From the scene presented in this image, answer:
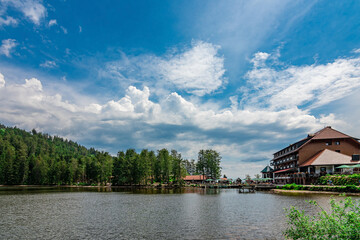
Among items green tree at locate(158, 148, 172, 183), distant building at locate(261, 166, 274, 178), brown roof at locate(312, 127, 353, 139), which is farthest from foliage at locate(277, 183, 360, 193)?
green tree at locate(158, 148, 172, 183)

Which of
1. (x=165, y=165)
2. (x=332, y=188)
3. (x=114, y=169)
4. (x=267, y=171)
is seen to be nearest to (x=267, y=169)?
(x=267, y=171)

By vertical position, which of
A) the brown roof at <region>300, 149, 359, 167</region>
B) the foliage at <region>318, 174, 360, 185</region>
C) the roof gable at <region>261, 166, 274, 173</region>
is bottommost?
the foliage at <region>318, 174, 360, 185</region>

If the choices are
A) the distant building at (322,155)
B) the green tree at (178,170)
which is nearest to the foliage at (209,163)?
the green tree at (178,170)

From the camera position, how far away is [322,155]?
85.6 meters

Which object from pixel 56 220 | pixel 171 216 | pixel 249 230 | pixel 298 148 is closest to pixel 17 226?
pixel 56 220

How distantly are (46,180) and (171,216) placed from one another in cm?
15659

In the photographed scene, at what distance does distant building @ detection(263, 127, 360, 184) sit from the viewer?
81.1 metres

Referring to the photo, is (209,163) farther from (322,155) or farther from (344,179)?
(344,179)

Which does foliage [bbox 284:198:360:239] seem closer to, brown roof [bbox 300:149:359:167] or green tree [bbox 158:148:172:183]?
brown roof [bbox 300:149:359:167]

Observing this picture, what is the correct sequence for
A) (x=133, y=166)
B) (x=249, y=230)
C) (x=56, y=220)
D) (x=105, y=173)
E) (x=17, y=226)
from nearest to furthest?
(x=249, y=230) → (x=17, y=226) → (x=56, y=220) → (x=133, y=166) → (x=105, y=173)

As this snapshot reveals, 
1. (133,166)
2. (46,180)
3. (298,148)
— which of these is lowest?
(46,180)

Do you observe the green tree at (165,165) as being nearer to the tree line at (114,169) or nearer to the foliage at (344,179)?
the tree line at (114,169)

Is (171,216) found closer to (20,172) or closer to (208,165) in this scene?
(208,165)

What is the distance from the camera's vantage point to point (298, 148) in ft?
318
